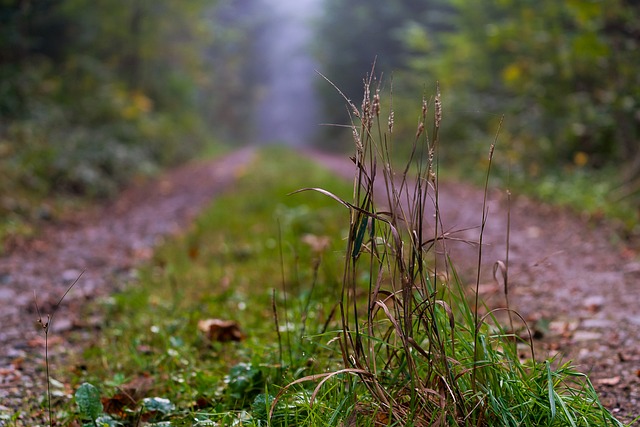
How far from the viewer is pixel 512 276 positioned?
1.98m

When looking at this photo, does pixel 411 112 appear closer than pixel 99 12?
No

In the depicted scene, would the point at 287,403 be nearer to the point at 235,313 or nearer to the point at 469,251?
the point at 235,313

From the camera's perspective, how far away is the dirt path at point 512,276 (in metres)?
2.21

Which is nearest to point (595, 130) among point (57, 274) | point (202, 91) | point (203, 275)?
point (203, 275)

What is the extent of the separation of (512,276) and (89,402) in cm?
153

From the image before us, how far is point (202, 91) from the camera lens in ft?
99.6

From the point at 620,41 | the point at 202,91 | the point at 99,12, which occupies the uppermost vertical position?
the point at 99,12

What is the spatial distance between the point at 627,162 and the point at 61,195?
25.4ft

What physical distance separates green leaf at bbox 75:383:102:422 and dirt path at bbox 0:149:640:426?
34cm

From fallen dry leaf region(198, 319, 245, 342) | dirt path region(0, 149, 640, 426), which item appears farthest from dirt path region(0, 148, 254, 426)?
fallen dry leaf region(198, 319, 245, 342)

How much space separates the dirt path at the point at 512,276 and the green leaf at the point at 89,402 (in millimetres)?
338

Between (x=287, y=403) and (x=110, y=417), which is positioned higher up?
(x=287, y=403)

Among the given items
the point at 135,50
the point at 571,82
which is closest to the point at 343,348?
the point at 571,82

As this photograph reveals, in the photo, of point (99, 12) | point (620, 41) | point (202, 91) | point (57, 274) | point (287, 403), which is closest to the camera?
point (287, 403)
